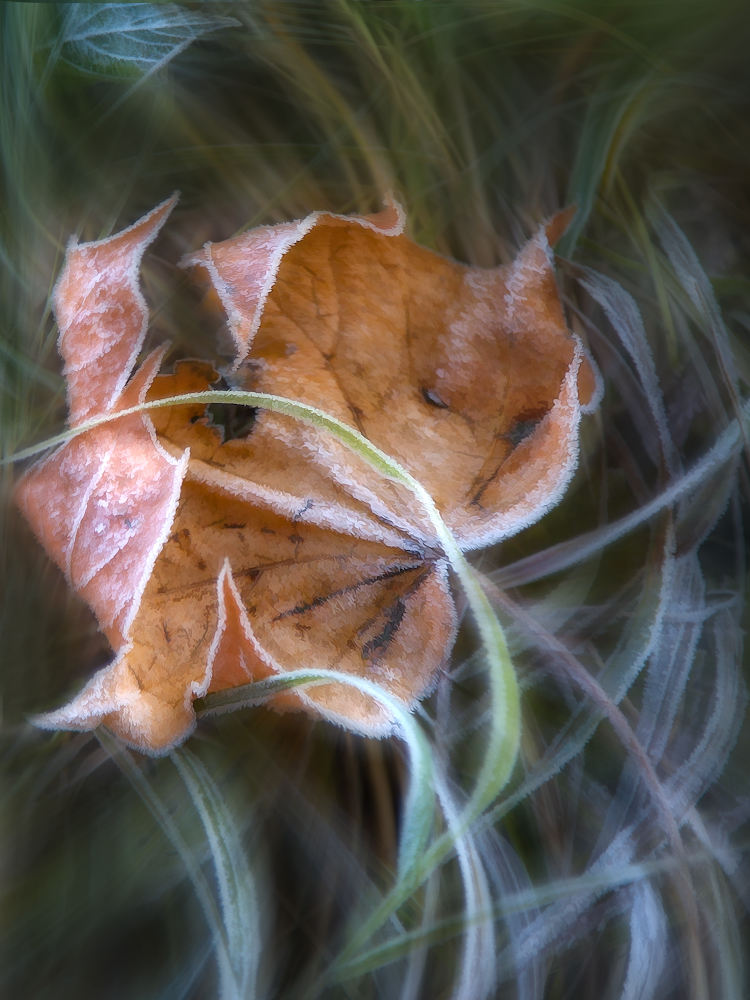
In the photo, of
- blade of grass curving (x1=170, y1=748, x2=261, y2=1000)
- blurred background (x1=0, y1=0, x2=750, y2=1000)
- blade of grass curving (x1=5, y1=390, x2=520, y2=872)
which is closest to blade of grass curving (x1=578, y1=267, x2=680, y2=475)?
blurred background (x1=0, y1=0, x2=750, y2=1000)

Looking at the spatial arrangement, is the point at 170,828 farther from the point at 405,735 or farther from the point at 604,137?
the point at 604,137

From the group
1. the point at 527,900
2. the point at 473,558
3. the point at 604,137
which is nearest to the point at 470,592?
the point at 473,558

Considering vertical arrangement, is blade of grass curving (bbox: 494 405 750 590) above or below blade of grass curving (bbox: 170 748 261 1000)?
above

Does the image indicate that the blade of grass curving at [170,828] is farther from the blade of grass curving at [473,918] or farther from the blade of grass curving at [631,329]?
the blade of grass curving at [631,329]

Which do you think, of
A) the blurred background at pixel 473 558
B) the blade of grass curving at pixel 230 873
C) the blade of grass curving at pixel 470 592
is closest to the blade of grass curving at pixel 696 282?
the blurred background at pixel 473 558

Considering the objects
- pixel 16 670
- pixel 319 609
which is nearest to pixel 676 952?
pixel 319 609

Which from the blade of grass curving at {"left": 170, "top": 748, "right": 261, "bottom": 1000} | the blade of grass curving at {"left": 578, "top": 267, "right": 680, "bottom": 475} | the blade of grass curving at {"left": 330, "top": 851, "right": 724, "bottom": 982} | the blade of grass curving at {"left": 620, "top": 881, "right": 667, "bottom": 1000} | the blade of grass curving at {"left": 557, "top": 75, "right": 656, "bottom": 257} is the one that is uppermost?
the blade of grass curving at {"left": 557, "top": 75, "right": 656, "bottom": 257}

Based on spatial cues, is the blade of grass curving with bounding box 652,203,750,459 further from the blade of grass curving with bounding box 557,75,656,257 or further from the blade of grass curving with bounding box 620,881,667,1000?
the blade of grass curving with bounding box 620,881,667,1000
